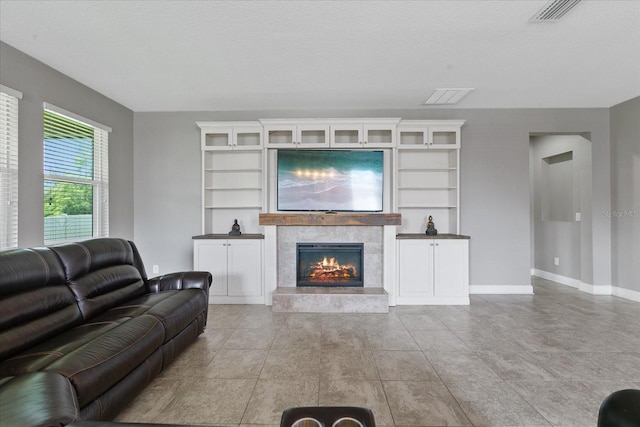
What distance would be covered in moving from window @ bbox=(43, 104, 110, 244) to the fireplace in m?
2.70

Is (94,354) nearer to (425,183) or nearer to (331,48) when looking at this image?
(331,48)

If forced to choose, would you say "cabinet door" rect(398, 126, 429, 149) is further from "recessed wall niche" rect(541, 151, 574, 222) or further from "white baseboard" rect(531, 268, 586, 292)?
"white baseboard" rect(531, 268, 586, 292)

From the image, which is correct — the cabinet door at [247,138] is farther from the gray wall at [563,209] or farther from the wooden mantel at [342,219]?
the gray wall at [563,209]

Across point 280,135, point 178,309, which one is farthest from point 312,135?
point 178,309

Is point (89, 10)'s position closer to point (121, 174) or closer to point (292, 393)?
point (121, 174)

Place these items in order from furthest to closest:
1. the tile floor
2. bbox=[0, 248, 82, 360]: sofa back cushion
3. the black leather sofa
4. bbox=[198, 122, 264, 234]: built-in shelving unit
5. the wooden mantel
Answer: bbox=[198, 122, 264, 234]: built-in shelving unit < the wooden mantel < the tile floor < bbox=[0, 248, 82, 360]: sofa back cushion < the black leather sofa

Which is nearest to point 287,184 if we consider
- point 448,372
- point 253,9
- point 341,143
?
point 341,143

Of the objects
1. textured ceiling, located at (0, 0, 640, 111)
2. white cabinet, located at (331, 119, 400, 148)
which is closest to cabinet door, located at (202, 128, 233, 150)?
textured ceiling, located at (0, 0, 640, 111)

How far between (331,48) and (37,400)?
312cm

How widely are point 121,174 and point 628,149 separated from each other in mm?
7248

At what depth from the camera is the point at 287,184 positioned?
4.50 m

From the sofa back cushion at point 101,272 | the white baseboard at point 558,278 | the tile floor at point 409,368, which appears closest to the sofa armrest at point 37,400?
the tile floor at point 409,368

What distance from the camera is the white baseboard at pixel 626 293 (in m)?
4.28

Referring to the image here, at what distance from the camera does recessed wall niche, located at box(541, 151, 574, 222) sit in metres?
5.31
